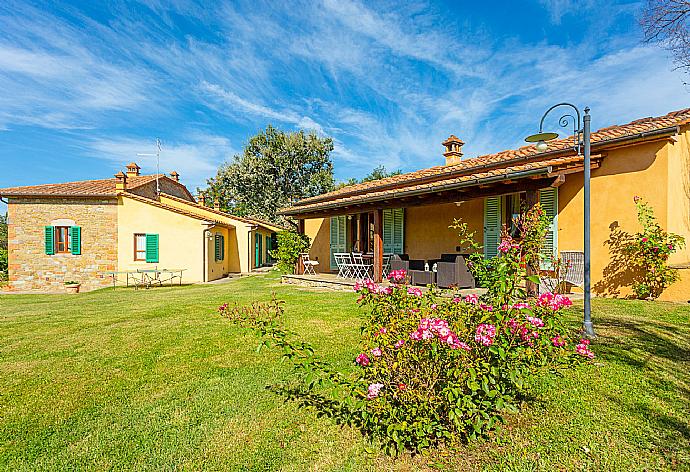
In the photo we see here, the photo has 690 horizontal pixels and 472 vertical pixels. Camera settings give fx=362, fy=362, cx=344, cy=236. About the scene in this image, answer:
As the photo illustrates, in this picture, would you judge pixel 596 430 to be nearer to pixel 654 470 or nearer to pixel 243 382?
pixel 654 470

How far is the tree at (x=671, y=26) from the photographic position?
6504mm

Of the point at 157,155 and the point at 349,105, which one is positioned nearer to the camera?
the point at 157,155

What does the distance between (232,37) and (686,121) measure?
1360 centimetres

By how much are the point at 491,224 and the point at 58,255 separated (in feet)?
61.9

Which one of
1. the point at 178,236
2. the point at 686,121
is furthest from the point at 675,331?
the point at 178,236

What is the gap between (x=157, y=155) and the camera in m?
20.9

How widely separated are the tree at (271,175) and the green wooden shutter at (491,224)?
2565cm

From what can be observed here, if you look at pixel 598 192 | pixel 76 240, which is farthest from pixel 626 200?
pixel 76 240

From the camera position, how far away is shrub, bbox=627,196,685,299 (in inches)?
292

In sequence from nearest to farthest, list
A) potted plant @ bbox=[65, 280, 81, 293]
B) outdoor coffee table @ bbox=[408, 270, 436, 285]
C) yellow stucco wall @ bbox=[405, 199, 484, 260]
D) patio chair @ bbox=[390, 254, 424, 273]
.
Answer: outdoor coffee table @ bbox=[408, 270, 436, 285] → patio chair @ bbox=[390, 254, 424, 273] → yellow stucco wall @ bbox=[405, 199, 484, 260] → potted plant @ bbox=[65, 280, 81, 293]

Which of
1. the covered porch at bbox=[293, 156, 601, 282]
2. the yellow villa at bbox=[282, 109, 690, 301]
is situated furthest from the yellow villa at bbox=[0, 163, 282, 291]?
the yellow villa at bbox=[282, 109, 690, 301]

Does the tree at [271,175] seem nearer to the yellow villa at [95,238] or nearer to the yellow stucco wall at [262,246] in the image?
the yellow stucco wall at [262,246]

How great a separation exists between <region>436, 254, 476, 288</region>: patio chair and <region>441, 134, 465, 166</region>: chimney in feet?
22.4

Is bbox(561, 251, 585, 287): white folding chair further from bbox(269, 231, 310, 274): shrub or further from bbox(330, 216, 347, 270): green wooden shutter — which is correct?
bbox(269, 231, 310, 274): shrub
